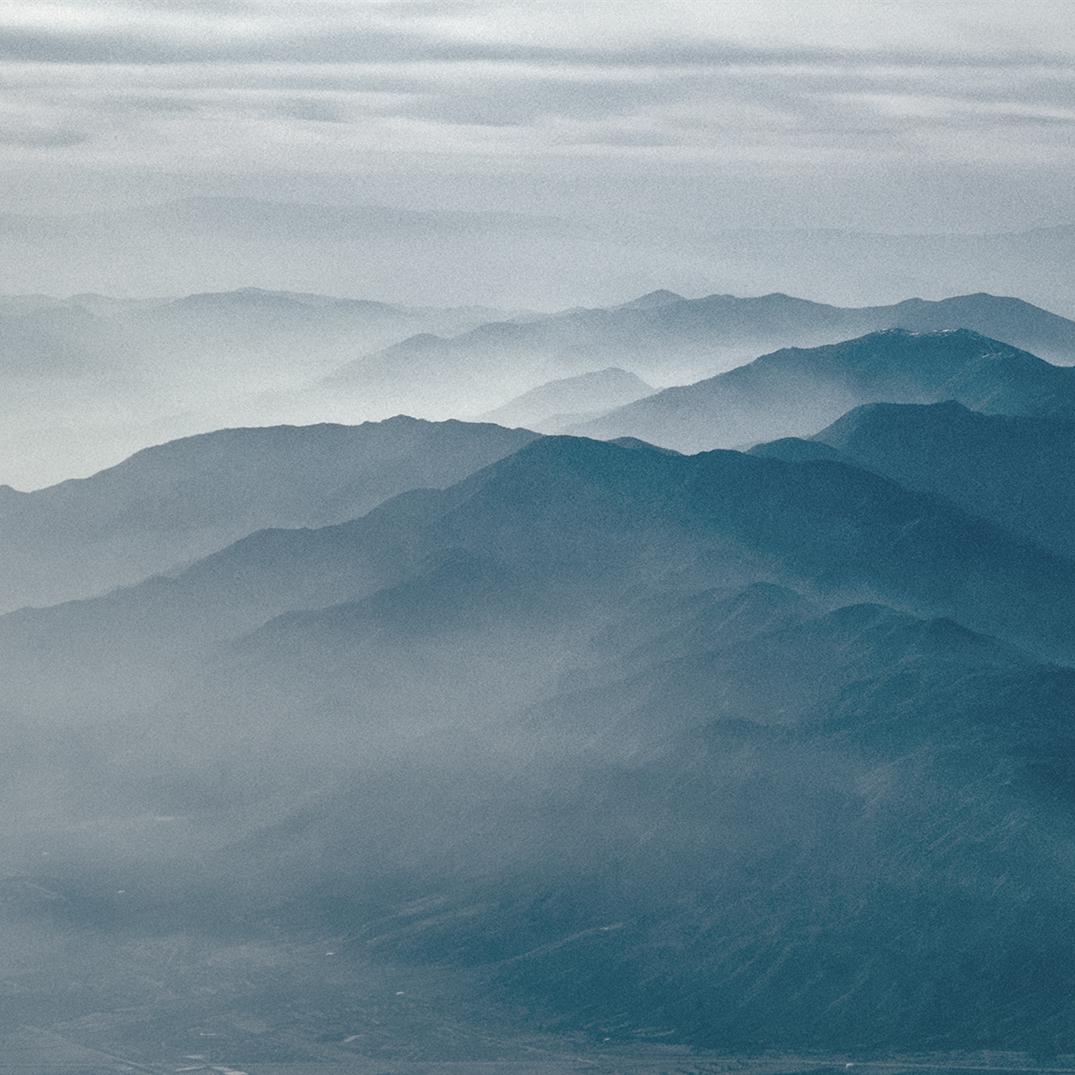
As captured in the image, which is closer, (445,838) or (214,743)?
(445,838)

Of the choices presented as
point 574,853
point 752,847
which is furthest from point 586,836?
point 752,847

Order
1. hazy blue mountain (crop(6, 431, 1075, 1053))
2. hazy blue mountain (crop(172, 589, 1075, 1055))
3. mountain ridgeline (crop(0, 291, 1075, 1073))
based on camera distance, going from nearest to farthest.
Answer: mountain ridgeline (crop(0, 291, 1075, 1073)) < hazy blue mountain (crop(172, 589, 1075, 1055)) < hazy blue mountain (crop(6, 431, 1075, 1053))

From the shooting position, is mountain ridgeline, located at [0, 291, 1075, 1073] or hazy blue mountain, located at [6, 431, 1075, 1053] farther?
hazy blue mountain, located at [6, 431, 1075, 1053]

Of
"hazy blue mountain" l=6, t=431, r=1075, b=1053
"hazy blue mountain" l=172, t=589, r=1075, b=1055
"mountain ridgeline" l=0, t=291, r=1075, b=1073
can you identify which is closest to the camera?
"mountain ridgeline" l=0, t=291, r=1075, b=1073

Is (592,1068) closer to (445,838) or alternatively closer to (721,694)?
(445,838)

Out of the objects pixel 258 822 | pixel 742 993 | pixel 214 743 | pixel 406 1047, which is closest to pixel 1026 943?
pixel 742 993

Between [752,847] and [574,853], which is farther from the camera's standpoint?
[574,853]

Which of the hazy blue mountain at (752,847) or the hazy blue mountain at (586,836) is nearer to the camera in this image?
the hazy blue mountain at (752,847)

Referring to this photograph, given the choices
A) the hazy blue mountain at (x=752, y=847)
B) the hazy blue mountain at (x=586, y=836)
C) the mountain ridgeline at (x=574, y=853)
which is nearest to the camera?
the mountain ridgeline at (x=574, y=853)

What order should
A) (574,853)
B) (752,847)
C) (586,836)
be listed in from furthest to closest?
(586,836)
(574,853)
(752,847)

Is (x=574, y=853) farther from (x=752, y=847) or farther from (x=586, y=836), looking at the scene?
(x=752, y=847)

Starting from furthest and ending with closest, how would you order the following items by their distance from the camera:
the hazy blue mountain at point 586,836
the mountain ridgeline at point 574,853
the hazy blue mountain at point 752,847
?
the hazy blue mountain at point 586,836 → the hazy blue mountain at point 752,847 → the mountain ridgeline at point 574,853
